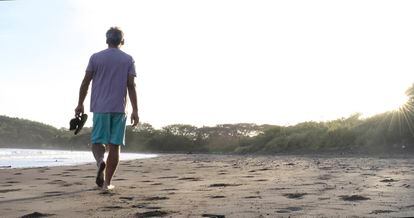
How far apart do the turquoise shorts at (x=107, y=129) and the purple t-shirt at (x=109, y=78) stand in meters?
0.07

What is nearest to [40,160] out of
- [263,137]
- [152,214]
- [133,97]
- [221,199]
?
[133,97]

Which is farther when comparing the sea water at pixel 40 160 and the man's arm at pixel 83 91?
the sea water at pixel 40 160

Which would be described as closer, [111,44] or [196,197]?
[196,197]

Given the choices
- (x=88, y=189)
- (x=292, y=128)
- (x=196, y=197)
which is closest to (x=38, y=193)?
(x=88, y=189)

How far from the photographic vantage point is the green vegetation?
616 inches

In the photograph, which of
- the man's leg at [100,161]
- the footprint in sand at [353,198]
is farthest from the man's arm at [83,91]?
the footprint in sand at [353,198]

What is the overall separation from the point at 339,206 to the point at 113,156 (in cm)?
255

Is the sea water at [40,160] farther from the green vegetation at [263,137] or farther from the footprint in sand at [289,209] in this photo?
the footprint in sand at [289,209]

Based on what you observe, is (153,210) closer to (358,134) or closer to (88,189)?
(88,189)

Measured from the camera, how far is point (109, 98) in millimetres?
5191

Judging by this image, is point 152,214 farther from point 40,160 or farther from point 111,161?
point 40,160

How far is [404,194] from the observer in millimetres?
4035

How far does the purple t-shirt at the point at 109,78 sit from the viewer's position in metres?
5.20

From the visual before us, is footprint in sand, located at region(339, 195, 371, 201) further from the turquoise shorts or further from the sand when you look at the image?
the turquoise shorts
